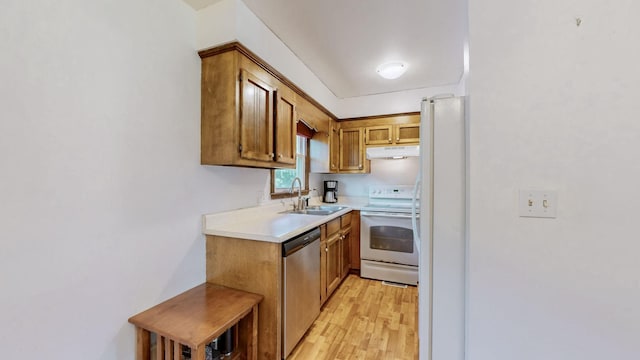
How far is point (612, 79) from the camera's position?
921 mm

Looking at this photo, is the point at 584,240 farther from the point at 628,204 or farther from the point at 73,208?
the point at 73,208

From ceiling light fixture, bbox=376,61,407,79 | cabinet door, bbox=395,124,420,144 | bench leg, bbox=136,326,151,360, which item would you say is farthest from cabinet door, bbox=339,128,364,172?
bench leg, bbox=136,326,151,360

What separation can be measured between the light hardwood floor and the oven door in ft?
1.22

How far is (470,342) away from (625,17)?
4.61ft

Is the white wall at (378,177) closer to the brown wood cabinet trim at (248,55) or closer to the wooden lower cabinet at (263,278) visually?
the brown wood cabinet trim at (248,55)

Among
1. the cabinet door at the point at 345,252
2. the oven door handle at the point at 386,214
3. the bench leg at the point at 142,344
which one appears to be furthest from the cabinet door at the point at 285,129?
the bench leg at the point at 142,344

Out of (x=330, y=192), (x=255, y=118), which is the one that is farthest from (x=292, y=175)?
(x=255, y=118)

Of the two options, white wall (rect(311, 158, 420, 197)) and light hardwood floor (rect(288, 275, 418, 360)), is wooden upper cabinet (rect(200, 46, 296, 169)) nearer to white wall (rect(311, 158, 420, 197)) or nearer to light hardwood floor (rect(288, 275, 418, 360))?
light hardwood floor (rect(288, 275, 418, 360))

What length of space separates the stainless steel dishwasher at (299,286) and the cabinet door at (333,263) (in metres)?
0.36

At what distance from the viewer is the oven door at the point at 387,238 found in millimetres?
3004

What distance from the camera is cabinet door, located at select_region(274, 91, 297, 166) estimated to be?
2168 mm

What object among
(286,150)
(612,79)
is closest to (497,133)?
(612,79)

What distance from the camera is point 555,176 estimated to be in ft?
3.20

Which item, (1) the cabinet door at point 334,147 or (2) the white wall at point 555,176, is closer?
(2) the white wall at point 555,176
